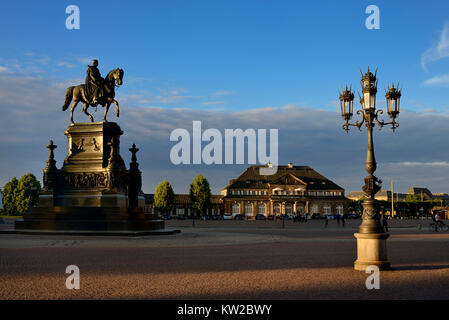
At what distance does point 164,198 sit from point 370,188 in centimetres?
11710

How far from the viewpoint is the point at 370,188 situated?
13.6 m

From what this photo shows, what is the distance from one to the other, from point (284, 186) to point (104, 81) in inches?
4300

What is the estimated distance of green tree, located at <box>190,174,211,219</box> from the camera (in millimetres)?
126188

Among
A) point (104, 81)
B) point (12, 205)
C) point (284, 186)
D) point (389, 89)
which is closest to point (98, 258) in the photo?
point (389, 89)

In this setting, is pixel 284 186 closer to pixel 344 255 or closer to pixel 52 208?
pixel 52 208

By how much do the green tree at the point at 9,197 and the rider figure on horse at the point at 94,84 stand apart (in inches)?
3145

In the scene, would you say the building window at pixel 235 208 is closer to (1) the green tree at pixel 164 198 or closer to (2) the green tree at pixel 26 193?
(1) the green tree at pixel 164 198

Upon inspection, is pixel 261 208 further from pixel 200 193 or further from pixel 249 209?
pixel 200 193

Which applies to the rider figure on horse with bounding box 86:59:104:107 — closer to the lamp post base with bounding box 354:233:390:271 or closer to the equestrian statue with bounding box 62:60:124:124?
the equestrian statue with bounding box 62:60:124:124

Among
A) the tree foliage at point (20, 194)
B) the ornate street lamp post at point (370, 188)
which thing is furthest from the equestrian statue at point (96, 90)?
the tree foliage at point (20, 194)

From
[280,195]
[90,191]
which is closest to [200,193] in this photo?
[280,195]

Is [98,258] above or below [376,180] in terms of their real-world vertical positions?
below

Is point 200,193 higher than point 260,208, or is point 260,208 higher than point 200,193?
point 200,193

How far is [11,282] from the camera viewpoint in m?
10.4
